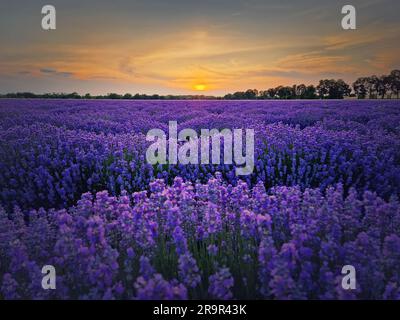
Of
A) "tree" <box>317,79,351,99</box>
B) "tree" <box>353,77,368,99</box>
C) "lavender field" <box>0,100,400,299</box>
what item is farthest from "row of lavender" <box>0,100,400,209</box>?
"tree" <box>317,79,351,99</box>

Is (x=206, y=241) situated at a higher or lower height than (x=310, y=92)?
lower

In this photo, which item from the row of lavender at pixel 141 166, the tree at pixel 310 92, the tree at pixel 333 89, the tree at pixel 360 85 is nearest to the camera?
the row of lavender at pixel 141 166

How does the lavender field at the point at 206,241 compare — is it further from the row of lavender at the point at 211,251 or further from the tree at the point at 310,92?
the tree at the point at 310,92

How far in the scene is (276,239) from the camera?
1.89 meters

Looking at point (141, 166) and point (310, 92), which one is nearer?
point (141, 166)

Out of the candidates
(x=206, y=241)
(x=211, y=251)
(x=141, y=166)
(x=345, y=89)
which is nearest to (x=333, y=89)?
(x=345, y=89)

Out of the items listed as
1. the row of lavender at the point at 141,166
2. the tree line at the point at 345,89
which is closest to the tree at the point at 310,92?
the tree line at the point at 345,89

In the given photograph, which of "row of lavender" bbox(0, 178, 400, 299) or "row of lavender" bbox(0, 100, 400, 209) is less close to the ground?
"row of lavender" bbox(0, 100, 400, 209)

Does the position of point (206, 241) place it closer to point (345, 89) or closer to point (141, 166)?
point (141, 166)

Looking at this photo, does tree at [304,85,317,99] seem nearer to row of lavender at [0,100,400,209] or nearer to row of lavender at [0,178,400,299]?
row of lavender at [0,100,400,209]

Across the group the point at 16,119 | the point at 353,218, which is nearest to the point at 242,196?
the point at 353,218

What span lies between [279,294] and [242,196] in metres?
0.97

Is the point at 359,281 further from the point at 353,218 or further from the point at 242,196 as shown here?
the point at 242,196
